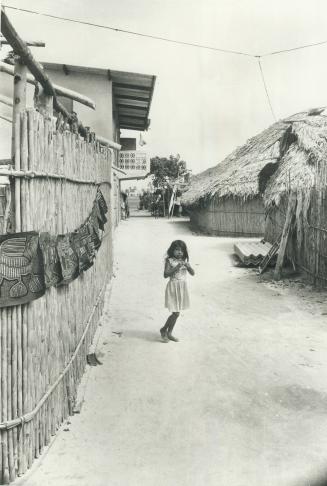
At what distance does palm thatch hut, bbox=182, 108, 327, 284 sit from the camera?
899 centimetres

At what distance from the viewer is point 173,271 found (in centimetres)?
590

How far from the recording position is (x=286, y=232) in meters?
9.98

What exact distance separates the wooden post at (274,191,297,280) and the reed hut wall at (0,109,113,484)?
6044 mm

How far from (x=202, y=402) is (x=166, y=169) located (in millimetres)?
35790

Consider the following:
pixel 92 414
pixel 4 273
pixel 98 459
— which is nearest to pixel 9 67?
pixel 4 273

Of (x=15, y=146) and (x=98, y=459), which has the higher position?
(x=15, y=146)

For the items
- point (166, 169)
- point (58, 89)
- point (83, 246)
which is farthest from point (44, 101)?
point (166, 169)

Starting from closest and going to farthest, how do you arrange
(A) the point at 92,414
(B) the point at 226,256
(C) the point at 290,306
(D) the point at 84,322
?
(A) the point at 92,414
(D) the point at 84,322
(C) the point at 290,306
(B) the point at 226,256

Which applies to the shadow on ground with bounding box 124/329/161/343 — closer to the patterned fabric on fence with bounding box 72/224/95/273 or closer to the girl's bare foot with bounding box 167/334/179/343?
the girl's bare foot with bounding box 167/334/179/343

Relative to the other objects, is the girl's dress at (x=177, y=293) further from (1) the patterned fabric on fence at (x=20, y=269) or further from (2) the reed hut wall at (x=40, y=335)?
(1) the patterned fabric on fence at (x=20, y=269)

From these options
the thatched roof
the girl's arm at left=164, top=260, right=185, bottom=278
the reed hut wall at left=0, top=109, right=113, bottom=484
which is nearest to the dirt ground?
the reed hut wall at left=0, top=109, right=113, bottom=484

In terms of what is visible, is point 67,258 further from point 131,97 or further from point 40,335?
point 131,97

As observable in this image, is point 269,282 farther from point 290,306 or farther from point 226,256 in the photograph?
point 226,256

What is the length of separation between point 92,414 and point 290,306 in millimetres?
4592
